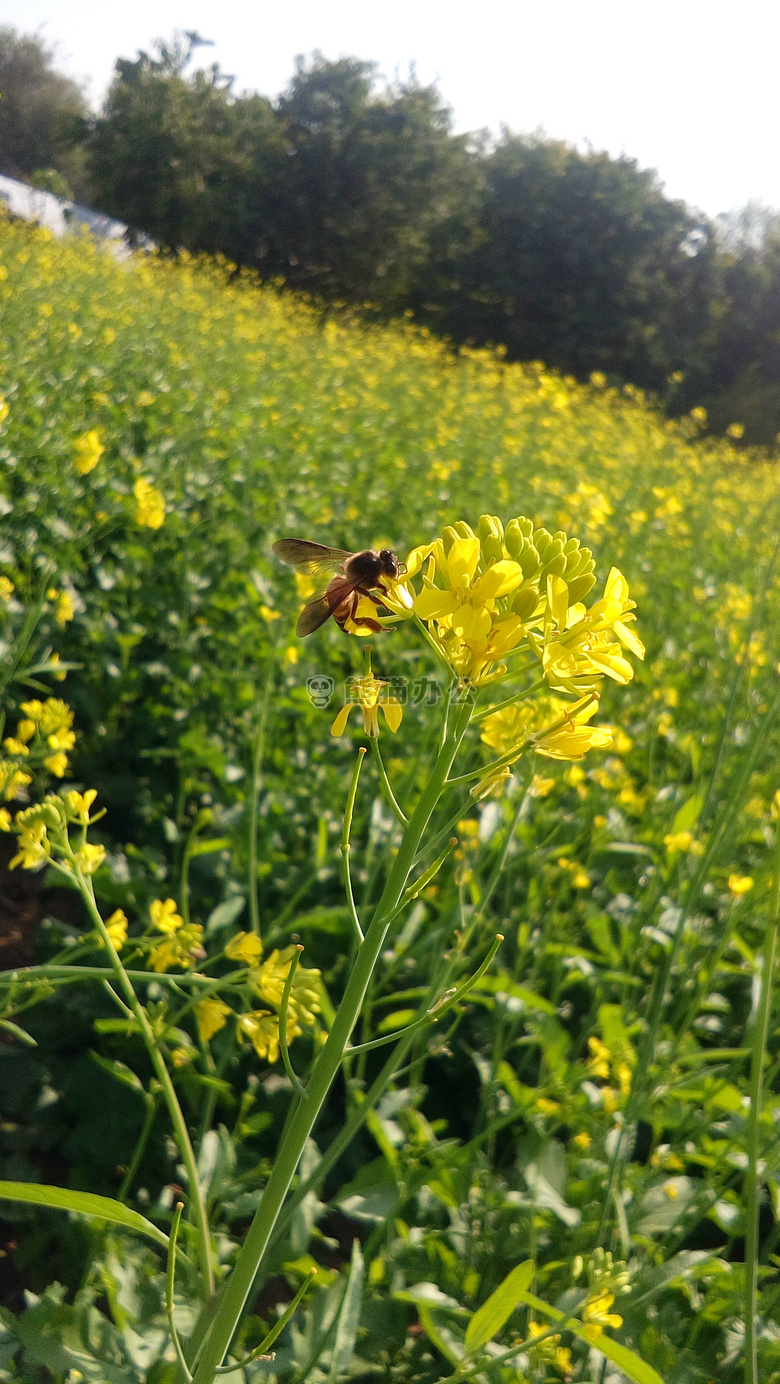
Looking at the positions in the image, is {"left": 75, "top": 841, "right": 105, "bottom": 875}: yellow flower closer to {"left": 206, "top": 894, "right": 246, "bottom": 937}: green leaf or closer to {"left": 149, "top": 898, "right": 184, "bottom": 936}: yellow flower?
{"left": 149, "top": 898, "right": 184, "bottom": 936}: yellow flower

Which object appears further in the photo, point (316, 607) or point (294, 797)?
point (294, 797)

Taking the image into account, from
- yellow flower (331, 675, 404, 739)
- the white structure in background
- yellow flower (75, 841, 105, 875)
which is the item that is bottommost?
yellow flower (75, 841, 105, 875)

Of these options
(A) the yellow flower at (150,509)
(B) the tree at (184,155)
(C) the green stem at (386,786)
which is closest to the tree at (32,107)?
(B) the tree at (184,155)

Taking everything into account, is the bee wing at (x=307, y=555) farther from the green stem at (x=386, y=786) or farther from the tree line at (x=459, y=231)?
the tree line at (x=459, y=231)

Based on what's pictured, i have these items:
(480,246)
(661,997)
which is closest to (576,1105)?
(661,997)

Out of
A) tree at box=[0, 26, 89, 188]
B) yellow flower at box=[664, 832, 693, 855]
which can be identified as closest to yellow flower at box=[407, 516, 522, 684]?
yellow flower at box=[664, 832, 693, 855]

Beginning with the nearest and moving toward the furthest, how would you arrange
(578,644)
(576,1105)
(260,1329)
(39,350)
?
1. (578,644)
2. (260,1329)
3. (576,1105)
4. (39,350)

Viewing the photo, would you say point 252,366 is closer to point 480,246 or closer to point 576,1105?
point 576,1105

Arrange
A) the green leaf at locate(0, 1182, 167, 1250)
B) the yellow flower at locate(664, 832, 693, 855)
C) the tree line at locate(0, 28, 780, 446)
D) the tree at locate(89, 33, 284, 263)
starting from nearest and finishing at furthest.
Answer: the green leaf at locate(0, 1182, 167, 1250), the yellow flower at locate(664, 832, 693, 855), the tree at locate(89, 33, 284, 263), the tree line at locate(0, 28, 780, 446)
